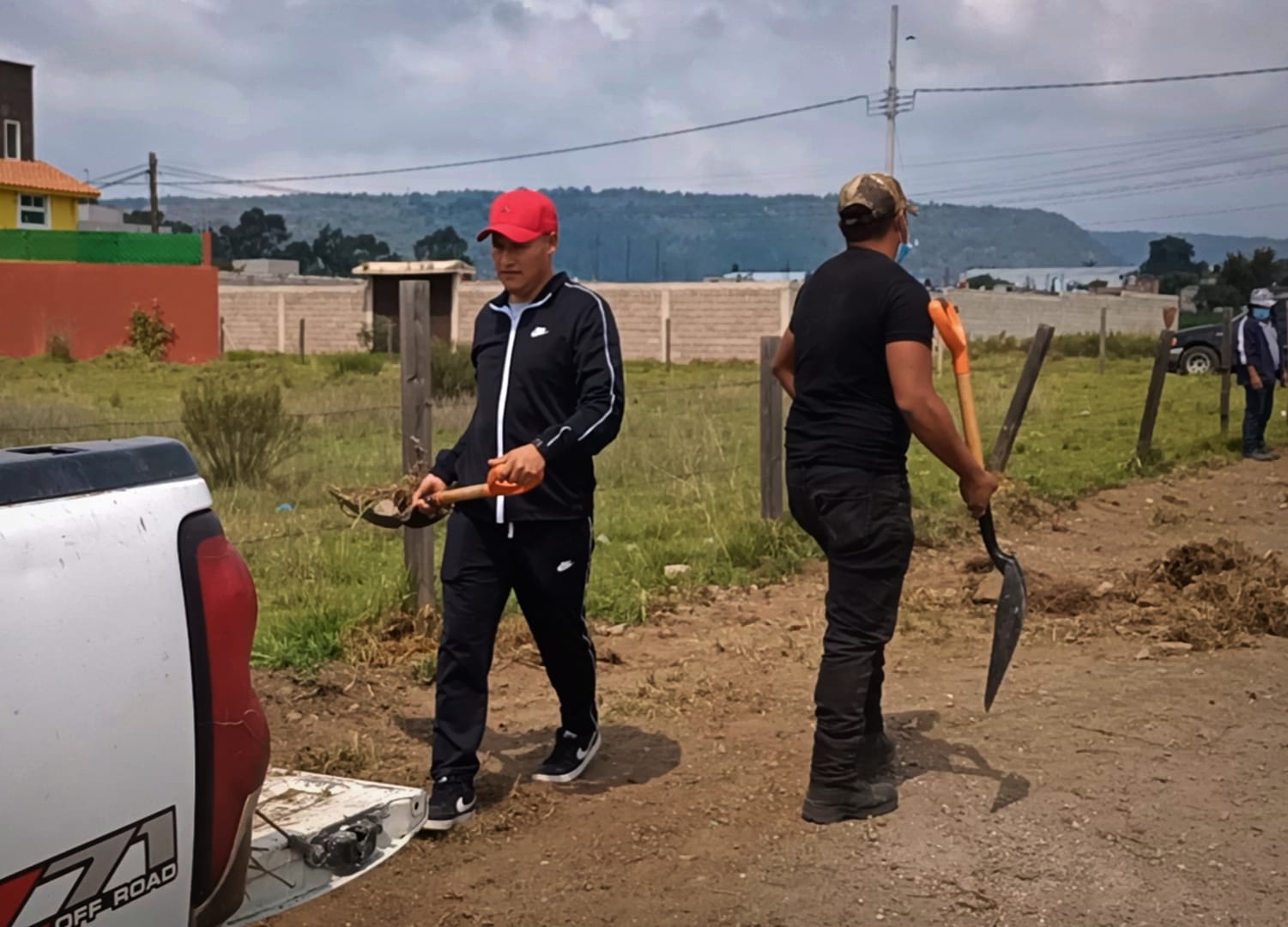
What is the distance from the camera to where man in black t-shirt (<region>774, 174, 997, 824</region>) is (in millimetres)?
4613

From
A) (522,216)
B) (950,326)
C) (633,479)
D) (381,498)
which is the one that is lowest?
(633,479)

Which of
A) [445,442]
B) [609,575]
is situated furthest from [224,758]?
[445,442]

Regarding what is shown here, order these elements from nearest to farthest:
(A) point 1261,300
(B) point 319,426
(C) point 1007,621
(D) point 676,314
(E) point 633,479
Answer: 1. (C) point 1007,621
2. (E) point 633,479
3. (A) point 1261,300
4. (B) point 319,426
5. (D) point 676,314

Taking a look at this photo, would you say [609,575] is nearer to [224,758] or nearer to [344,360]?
[224,758]

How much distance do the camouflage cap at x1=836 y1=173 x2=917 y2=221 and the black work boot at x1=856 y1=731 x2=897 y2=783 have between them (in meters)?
1.74

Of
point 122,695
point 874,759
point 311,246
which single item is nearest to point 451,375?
point 874,759

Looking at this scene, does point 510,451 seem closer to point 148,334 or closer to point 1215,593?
point 1215,593

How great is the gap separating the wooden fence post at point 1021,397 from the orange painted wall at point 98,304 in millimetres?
32120

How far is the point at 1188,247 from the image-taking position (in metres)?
136

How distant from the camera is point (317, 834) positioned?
345cm

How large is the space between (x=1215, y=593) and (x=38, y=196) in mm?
55993

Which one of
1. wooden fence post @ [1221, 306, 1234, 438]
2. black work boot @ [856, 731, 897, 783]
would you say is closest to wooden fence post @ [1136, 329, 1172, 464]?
wooden fence post @ [1221, 306, 1234, 438]

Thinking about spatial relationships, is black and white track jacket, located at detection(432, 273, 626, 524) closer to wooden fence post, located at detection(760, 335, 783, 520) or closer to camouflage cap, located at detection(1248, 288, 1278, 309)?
wooden fence post, located at detection(760, 335, 783, 520)

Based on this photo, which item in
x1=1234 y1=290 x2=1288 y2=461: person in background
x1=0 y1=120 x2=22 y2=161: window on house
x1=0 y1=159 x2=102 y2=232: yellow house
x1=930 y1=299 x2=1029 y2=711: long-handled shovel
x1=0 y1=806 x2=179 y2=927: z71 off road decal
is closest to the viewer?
x1=0 y1=806 x2=179 y2=927: z71 off road decal
